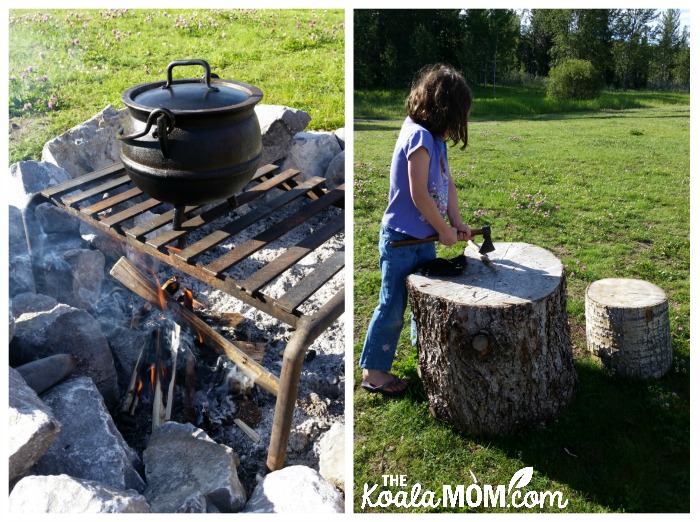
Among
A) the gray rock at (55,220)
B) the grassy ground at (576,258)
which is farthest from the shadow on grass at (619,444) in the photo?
the gray rock at (55,220)

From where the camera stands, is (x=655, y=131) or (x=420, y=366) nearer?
(x=420, y=366)

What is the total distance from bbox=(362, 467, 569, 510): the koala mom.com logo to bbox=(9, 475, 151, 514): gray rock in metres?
0.79

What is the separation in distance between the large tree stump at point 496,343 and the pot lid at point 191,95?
98 centimetres

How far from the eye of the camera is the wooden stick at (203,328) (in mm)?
2383

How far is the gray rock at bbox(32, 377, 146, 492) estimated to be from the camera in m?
1.99

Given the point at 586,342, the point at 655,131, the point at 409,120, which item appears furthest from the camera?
the point at 655,131

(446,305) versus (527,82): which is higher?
(527,82)

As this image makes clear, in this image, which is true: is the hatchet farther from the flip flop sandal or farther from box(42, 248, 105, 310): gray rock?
box(42, 248, 105, 310): gray rock

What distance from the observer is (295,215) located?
9.69 ft

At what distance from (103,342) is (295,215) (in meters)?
1.00

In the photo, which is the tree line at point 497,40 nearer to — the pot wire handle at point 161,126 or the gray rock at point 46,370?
the pot wire handle at point 161,126

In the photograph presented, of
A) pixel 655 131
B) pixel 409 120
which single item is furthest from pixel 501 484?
pixel 655 131

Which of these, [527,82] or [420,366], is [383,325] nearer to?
[420,366]

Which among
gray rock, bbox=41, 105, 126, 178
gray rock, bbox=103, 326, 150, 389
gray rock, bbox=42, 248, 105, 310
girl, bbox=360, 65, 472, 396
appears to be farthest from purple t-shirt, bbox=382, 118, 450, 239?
gray rock, bbox=41, 105, 126, 178
